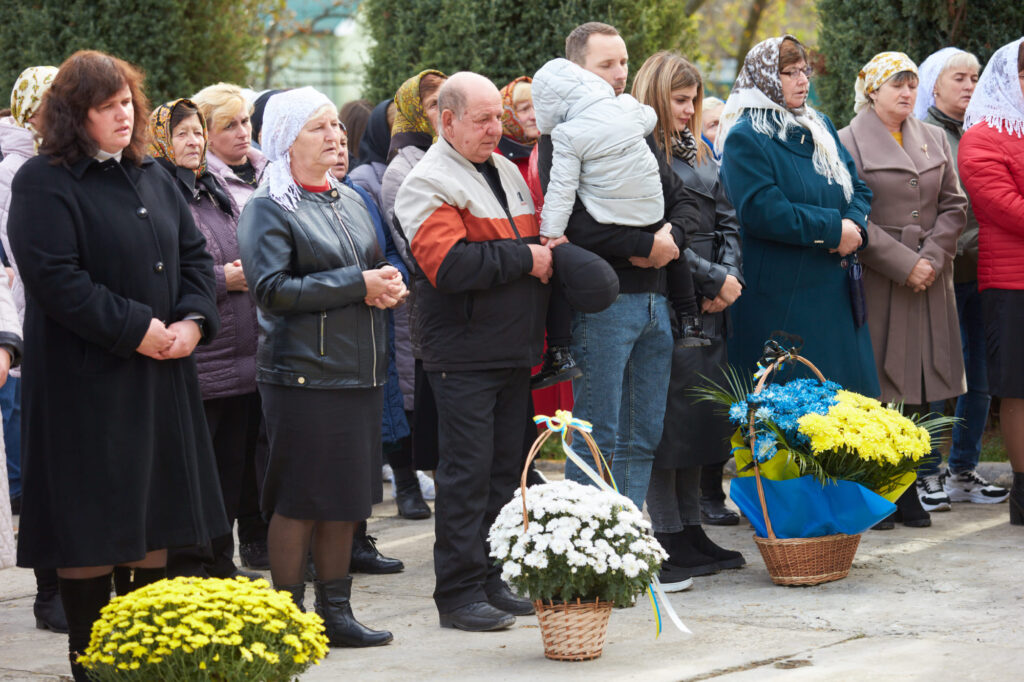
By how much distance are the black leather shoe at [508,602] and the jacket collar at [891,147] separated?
2.94 m

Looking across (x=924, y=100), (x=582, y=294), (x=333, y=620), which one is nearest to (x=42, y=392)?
(x=333, y=620)

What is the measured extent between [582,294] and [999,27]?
490 cm

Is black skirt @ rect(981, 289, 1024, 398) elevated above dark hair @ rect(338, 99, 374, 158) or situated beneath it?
situated beneath

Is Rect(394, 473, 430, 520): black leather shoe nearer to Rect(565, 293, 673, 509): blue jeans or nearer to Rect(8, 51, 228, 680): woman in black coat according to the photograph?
Rect(565, 293, 673, 509): blue jeans

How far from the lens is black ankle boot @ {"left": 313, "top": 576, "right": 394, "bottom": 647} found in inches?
188

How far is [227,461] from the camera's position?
5695mm

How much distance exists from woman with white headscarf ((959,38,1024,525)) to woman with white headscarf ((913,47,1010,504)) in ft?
2.15

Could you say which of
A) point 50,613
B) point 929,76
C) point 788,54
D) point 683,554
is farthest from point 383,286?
point 929,76

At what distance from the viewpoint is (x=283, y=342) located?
4.65 metres

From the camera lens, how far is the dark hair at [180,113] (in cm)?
557

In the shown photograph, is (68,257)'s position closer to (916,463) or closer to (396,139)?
(396,139)

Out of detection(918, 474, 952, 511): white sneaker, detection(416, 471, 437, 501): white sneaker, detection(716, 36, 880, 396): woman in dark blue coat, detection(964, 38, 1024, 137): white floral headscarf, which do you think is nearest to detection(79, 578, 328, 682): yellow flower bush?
detection(716, 36, 880, 396): woman in dark blue coat

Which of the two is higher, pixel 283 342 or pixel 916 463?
pixel 283 342

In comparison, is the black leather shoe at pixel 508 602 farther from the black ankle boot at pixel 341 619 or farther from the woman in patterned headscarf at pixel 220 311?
the woman in patterned headscarf at pixel 220 311
